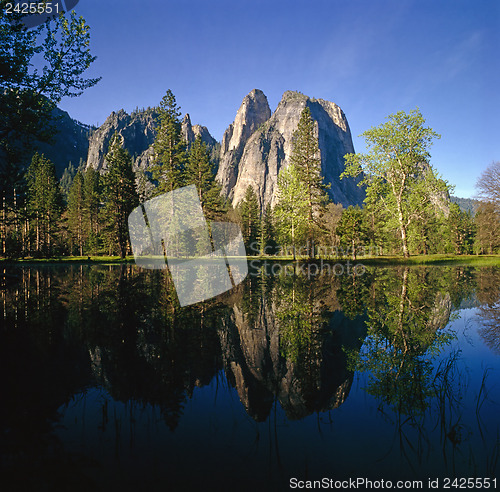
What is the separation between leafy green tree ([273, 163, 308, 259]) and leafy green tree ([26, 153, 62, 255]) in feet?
130

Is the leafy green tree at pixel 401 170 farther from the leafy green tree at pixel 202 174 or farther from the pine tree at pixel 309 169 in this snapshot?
the leafy green tree at pixel 202 174

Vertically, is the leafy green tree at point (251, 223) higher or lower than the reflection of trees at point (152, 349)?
higher

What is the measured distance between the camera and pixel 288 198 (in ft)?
117

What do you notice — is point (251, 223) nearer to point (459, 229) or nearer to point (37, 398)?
point (459, 229)

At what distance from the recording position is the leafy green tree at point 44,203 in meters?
48.7

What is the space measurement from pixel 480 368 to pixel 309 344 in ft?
8.57

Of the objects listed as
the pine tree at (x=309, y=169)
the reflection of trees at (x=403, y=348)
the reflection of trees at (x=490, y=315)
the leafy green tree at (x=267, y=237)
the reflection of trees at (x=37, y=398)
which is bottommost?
the reflection of trees at (x=490, y=315)

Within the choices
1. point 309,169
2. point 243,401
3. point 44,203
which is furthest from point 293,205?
point 44,203

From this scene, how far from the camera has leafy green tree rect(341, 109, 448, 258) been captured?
30.5 meters

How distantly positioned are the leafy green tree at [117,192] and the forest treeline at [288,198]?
140 mm

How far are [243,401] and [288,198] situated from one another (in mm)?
33294

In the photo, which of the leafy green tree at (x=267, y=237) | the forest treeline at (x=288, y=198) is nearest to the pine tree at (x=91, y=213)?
the forest treeline at (x=288, y=198)

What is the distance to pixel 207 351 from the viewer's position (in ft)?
16.6

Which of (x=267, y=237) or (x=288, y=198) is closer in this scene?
(x=288, y=198)
